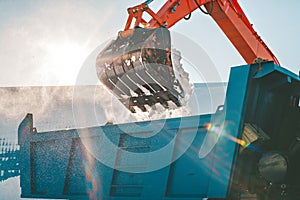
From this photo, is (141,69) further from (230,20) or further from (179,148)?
(230,20)

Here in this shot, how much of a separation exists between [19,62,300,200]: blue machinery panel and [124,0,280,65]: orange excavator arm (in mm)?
2082

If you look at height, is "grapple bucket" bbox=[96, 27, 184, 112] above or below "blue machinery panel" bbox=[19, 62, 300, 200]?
above

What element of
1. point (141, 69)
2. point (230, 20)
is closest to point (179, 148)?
point (141, 69)

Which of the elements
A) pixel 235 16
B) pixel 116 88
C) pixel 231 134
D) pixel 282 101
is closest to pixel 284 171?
pixel 231 134

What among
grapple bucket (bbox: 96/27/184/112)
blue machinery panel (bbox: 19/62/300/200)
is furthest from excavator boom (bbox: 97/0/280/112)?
blue machinery panel (bbox: 19/62/300/200)

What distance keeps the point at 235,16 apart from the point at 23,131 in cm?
361

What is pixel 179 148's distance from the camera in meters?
4.12

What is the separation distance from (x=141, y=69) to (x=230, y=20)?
201cm

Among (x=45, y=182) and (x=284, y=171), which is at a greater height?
(x=284, y=171)

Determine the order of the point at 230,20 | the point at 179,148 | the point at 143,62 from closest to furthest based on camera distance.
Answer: the point at 179,148 → the point at 143,62 → the point at 230,20

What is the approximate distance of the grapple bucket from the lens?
5363 mm

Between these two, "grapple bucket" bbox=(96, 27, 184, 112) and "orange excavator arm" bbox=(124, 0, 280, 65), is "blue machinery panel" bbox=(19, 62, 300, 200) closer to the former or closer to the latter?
"grapple bucket" bbox=(96, 27, 184, 112)

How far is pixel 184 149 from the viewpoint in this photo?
13.4 ft

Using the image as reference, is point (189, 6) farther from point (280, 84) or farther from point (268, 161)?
point (268, 161)
